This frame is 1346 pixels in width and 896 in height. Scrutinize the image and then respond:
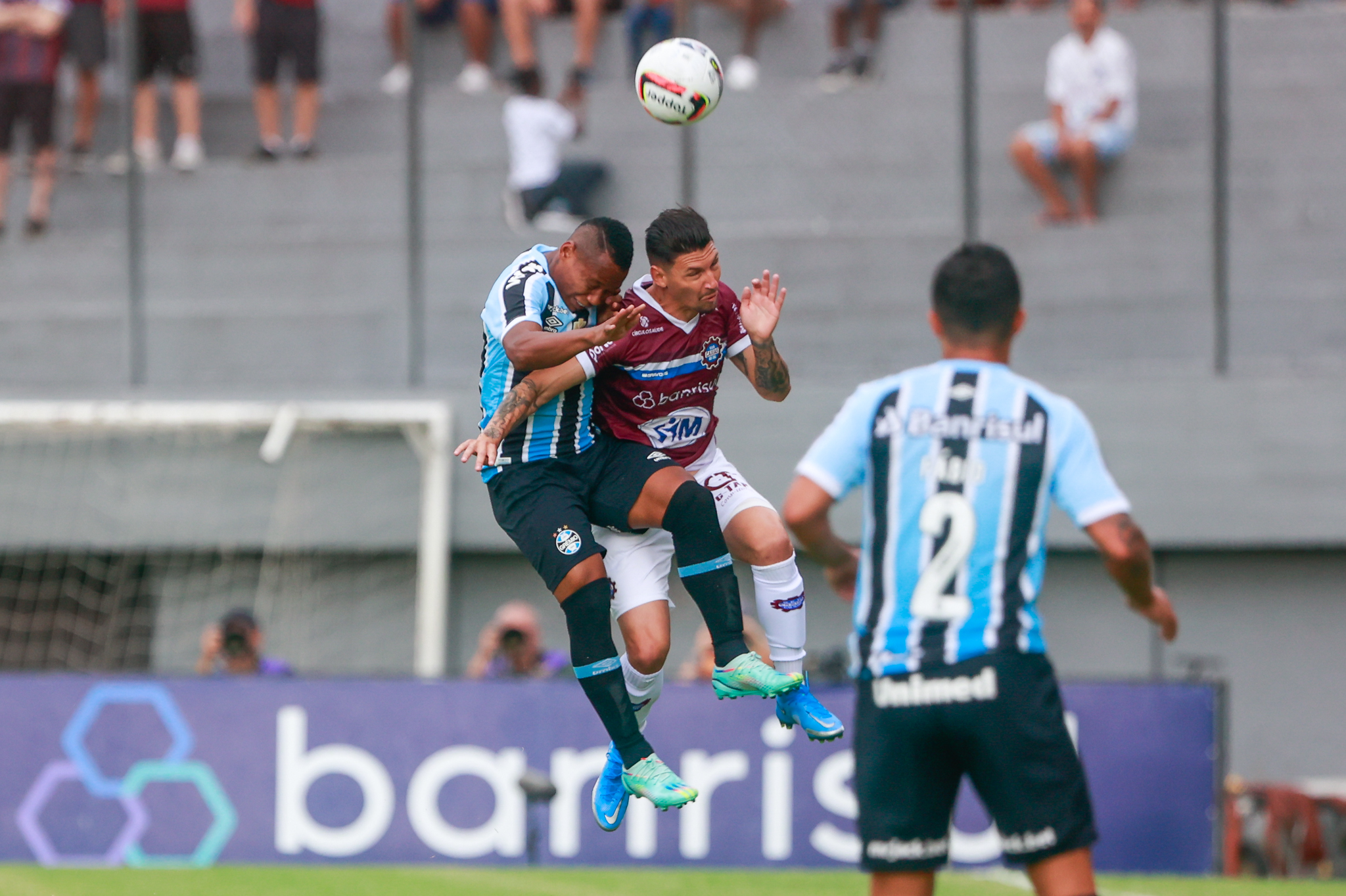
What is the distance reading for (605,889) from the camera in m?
9.08

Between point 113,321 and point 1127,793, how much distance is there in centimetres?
818

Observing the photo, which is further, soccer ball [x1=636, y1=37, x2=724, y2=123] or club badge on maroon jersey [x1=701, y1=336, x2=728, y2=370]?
club badge on maroon jersey [x1=701, y1=336, x2=728, y2=370]

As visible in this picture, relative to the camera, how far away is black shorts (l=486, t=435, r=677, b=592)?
211 inches

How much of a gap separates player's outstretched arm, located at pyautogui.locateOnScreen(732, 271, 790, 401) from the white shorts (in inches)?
15.0

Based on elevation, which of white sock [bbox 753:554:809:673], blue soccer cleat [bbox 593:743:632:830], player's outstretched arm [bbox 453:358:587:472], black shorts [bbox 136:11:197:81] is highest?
black shorts [bbox 136:11:197:81]

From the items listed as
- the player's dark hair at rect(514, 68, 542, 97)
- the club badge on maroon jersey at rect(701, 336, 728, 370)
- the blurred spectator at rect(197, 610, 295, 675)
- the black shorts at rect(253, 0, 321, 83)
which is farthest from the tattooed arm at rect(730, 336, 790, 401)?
the black shorts at rect(253, 0, 321, 83)

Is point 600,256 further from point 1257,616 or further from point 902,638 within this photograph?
point 1257,616

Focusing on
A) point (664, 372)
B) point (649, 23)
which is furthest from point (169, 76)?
point (664, 372)

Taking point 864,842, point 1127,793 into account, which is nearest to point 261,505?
point 1127,793

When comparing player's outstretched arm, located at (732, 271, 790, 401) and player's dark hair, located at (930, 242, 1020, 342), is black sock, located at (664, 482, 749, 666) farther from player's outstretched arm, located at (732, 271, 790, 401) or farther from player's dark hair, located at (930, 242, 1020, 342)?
player's dark hair, located at (930, 242, 1020, 342)

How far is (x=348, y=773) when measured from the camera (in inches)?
411

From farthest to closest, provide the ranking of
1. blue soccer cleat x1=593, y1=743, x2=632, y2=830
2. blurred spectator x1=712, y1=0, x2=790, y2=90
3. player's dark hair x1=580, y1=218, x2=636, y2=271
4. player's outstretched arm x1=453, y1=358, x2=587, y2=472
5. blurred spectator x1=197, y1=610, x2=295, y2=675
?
blurred spectator x1=712, y1=0, x2=790, y2=90, blurred spectator x1=197, y1=610, x2=295, y2=675, blue soccer cleat x1=593, y1=743, x2=632, y2=830, player's dark hair x1=580, y1=218, x2=636, y2=271, player's outstretched arm x1=453, y1=358, x2=587, y2=472

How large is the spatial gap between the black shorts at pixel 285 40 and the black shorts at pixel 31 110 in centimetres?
162

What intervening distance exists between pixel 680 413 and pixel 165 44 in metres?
9.62
